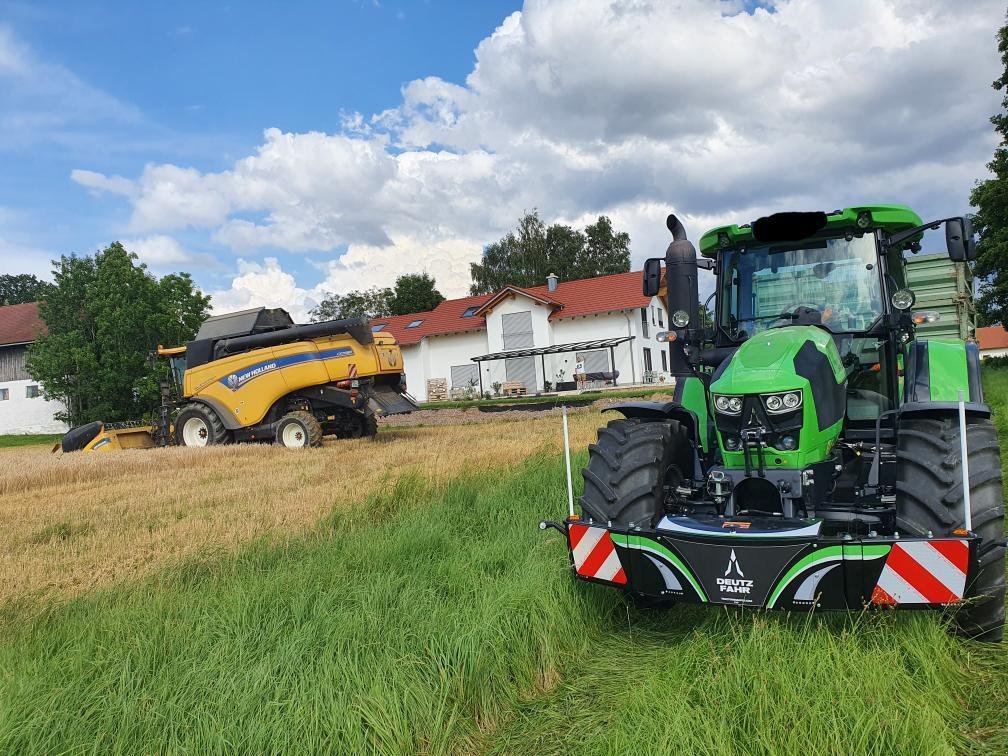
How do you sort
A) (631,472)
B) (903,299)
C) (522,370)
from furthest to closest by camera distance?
(522,370) → (903,299) → (631,472)

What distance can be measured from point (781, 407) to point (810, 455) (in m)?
0.30

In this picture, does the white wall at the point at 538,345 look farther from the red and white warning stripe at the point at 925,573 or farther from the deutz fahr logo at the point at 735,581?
the red and white warning stripe at the point at 925,573

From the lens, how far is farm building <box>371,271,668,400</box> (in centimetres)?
3522

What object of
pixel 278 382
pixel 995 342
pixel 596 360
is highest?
pixel 596 360

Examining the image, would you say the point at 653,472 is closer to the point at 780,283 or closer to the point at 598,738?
the point at 598,738

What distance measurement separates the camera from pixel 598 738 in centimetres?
277

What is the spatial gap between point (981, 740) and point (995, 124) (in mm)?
34976

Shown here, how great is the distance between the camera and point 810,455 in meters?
3.78

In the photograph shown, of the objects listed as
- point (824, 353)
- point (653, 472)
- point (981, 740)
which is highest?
point (824, 353)

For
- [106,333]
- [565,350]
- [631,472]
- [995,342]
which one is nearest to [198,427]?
[631,472]

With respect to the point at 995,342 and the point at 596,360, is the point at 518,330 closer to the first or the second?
the point at 596,360

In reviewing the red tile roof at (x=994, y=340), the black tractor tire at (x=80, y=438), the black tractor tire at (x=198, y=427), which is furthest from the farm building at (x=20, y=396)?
the red tile roof at (x=994, y=340)

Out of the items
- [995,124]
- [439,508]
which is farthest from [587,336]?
[439,508]

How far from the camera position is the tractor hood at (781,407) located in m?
3.74
